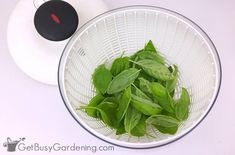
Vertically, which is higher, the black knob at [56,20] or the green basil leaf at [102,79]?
the black knob at [56,20]

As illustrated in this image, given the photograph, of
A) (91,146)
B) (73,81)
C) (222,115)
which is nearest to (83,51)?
(73,81)

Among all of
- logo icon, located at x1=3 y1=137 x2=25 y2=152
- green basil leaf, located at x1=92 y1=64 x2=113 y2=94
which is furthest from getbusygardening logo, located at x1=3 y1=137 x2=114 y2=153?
green basil leaf, located at x1=92 y1=64 x2=113 y2=94

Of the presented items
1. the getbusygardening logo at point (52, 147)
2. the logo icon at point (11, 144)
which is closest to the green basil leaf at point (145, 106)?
the getbusygardening logo at point (52, 147)

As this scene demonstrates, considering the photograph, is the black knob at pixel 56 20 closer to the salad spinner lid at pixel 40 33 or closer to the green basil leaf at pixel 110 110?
the salad spinner lid at pixel 40 33

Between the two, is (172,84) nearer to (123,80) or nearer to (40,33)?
(123,80)

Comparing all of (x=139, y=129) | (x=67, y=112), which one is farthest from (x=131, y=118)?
(x=67, y=112)

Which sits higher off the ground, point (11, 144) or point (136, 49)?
point (136, 49)

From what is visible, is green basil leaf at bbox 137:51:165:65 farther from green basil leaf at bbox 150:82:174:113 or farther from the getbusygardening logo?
the getbusygardening logo
